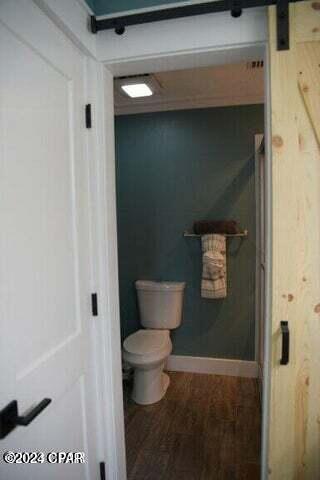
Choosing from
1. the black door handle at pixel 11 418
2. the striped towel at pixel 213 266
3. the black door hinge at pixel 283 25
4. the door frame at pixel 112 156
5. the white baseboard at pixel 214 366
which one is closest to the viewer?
the black door handle at pixel 11 418

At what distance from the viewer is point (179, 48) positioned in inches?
50.7

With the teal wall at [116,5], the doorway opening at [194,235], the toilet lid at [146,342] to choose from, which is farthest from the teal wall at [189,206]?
the teal wall at [116,5]

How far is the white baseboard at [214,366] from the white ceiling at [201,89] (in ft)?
7.39

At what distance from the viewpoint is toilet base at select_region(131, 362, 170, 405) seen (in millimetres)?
2494

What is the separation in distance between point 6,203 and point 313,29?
1.19 m

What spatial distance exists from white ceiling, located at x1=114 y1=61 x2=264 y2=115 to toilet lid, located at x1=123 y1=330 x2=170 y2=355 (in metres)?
1.94

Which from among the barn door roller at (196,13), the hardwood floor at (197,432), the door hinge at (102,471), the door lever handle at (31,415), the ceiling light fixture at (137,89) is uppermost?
the ceiling light fixture at (137,89)

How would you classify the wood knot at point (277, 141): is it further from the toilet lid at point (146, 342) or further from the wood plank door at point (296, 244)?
the toilet lid at point (146, 342)

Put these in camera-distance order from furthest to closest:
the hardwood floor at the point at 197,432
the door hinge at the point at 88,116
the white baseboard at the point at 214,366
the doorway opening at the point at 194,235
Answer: the white baseboard at the point at 214,366, the doorway opening at the point at 194,235, the hardwood floor at the point at 197,432, the door hinge at the point at 88,116

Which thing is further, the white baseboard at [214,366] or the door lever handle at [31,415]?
the white baseboard at [214,366]

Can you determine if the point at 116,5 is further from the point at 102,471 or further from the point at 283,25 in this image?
the point at 102,471

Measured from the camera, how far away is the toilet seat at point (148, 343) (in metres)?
2.41

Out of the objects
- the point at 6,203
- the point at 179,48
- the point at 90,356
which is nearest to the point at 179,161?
the point at 179,48

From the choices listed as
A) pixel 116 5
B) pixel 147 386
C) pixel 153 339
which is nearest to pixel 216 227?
pixel 153 339
